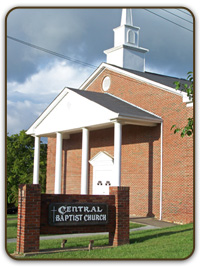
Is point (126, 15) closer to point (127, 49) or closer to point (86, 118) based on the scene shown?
point (86, 118)

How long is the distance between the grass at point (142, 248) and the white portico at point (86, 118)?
5465 mm

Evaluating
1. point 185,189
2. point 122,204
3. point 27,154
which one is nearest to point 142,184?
point 185,189

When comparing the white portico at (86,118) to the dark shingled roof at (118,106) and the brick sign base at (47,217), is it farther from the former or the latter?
the brick sign base at (47,217)

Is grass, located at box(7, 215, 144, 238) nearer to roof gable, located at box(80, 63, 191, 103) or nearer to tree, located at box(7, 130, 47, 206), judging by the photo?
roof gable, located at box(80, 63, 191, 103)

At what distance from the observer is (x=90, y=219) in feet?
35.2

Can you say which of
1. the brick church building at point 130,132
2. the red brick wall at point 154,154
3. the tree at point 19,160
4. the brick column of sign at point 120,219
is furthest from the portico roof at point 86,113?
the brick column of sign at point 120,219

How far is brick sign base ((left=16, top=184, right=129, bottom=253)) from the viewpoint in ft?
32.6

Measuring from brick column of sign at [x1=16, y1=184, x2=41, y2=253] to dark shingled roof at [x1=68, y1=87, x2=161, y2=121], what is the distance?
873cm

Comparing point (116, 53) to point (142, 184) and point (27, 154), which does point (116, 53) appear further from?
point (27, 154)

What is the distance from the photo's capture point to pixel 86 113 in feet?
67.4

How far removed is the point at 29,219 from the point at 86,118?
1091 cm

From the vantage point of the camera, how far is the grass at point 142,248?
9203 mm

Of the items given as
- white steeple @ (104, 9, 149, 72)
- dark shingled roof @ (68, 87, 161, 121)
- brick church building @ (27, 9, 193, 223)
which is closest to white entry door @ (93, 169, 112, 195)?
Result: brick church building @ (27, 9, 193, 223)

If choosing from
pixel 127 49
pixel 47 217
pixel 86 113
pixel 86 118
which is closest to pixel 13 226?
pixel 86 118
